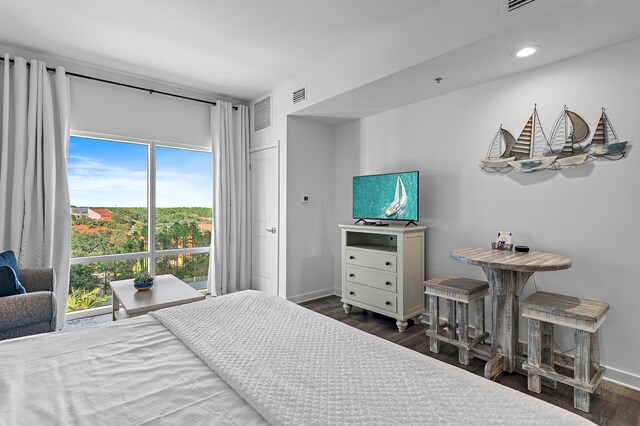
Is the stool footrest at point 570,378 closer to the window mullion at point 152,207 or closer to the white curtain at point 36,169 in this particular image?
the window mullion at point 152,207

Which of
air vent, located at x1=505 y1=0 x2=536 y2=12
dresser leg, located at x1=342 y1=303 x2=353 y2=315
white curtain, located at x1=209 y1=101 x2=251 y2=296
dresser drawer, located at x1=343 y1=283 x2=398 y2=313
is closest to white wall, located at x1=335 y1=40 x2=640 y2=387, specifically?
dresser drawer, located at x1=343 y1=283 x2=398 y2=313

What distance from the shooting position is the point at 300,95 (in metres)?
3.70

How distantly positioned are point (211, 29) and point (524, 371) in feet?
11.8

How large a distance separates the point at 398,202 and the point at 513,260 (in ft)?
4.60

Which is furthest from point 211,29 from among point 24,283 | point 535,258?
point 535,258

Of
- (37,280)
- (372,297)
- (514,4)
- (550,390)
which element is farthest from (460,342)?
(37,280)

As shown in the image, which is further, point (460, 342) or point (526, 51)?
point (460, 342)

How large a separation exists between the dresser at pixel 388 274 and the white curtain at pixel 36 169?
9.46 feet

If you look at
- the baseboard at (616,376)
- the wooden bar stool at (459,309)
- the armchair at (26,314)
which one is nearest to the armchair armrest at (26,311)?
the armchair at (26,314)

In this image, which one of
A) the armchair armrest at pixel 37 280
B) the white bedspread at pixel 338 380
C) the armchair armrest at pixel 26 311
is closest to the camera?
the white bedspread at pixel 338 380

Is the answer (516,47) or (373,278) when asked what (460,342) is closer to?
(373,278)

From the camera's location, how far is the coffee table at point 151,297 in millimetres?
2434

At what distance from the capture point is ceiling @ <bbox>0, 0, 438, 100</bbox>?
2459 millimetres

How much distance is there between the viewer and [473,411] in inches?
34.3
